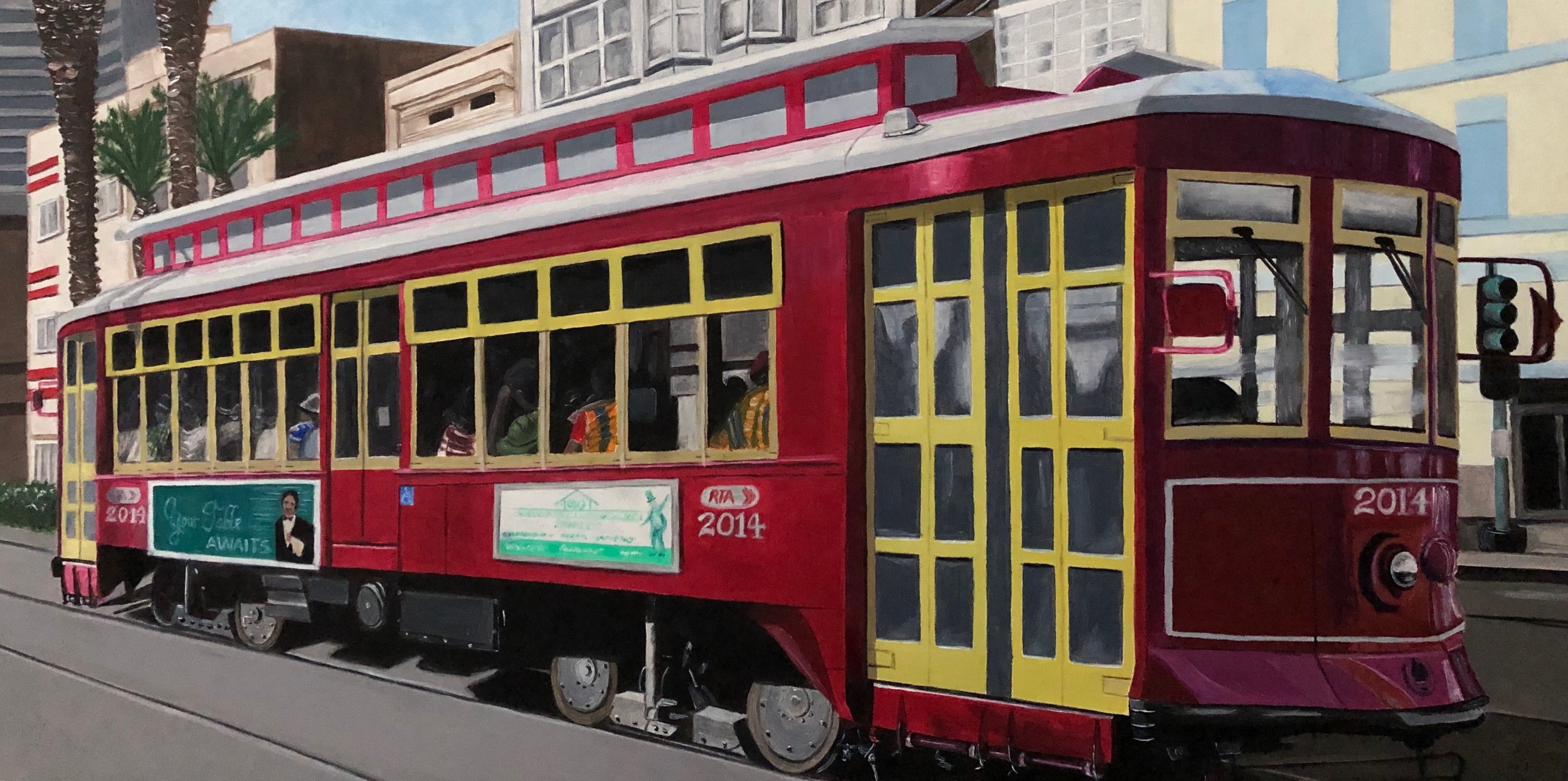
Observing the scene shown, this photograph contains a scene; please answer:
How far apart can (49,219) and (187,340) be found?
37544mm

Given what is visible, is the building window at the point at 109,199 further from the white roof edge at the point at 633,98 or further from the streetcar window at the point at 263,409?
the streetcar window at the point at 263,409

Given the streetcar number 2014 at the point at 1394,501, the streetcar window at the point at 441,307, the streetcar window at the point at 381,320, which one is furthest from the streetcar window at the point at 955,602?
the streetcar window at the point at 381,320

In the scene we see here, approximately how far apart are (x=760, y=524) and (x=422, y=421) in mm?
3247

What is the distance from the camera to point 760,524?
25.4 ft

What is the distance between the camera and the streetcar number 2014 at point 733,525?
25.5 ft

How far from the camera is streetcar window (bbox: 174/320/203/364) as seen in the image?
12805 mm

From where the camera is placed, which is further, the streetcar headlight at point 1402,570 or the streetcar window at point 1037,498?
the streetcar window at point 1037,498

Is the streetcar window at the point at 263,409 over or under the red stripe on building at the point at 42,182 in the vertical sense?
under

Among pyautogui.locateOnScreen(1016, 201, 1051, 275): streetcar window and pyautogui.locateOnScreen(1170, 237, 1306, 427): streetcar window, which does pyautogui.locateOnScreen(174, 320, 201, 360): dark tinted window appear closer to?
Result: pyautogui.locateOnScreen(1016, 201, 1051, 275): streetcar window

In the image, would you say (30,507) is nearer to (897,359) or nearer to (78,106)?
(78,106)

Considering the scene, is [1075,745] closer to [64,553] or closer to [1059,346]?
[1059,346]

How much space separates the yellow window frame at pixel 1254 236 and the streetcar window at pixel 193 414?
8835 mm

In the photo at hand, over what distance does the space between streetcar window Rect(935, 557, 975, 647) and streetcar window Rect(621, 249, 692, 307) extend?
208 centimetres

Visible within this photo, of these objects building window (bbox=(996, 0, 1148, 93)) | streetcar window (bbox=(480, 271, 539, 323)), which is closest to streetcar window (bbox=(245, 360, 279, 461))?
streetcar window (bbox=(480, 271, 539, 323))
